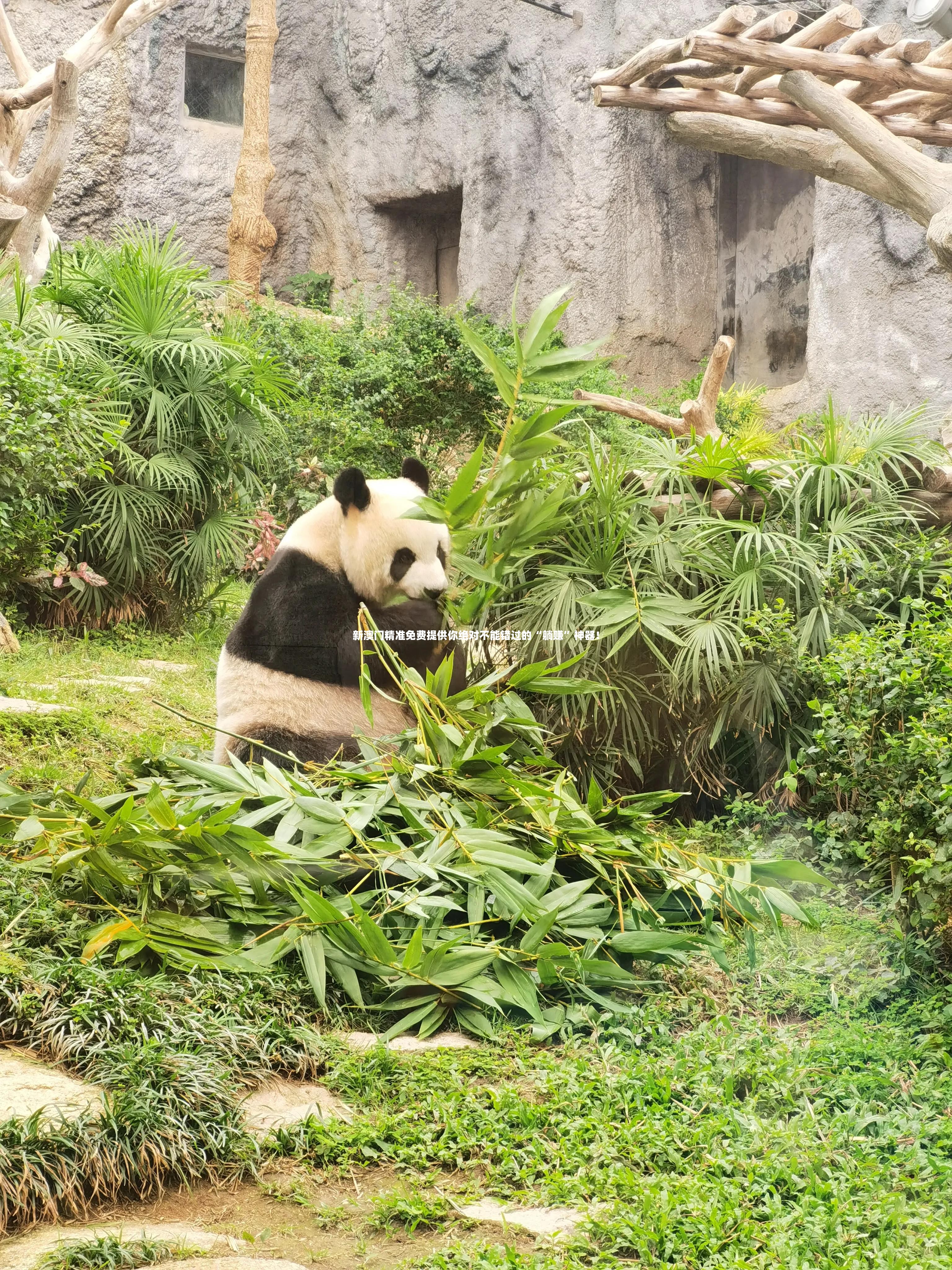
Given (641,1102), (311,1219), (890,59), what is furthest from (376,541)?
(890,59)

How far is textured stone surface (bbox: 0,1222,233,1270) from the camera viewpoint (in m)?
1.59

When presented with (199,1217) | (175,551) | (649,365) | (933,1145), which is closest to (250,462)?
(175,551)

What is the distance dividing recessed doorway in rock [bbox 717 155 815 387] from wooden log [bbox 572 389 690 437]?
26.9 inches

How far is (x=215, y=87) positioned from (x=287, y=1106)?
179 inches

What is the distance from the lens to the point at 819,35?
17.2 feet

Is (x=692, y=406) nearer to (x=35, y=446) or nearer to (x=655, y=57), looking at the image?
(x=655, y=57)

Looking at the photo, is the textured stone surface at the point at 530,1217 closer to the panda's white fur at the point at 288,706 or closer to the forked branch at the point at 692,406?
the panda's white fur at the point at 288,706

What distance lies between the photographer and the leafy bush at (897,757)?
2.50 meters

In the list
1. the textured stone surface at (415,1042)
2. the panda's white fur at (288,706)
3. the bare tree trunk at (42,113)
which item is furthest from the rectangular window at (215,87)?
Result: the textured stone surface at (415,1042)

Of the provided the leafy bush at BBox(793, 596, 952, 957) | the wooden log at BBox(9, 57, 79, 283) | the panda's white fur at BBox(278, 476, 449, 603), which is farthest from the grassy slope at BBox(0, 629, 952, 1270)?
the wooden log at BBox(9, 57, 79, 283)

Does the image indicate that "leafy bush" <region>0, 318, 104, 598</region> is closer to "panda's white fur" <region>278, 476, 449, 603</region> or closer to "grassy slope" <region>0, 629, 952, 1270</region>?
"panda's white fur" <region>278, 476, 449, 603</region>

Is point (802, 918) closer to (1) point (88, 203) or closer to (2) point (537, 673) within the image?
(2) point (537, 673)

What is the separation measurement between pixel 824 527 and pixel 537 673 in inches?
53.8

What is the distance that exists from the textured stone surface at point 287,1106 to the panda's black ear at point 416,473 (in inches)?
73.4
